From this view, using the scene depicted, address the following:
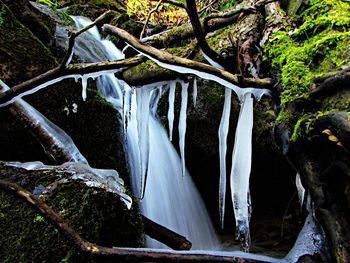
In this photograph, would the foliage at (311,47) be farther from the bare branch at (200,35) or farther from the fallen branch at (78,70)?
the fallen branch at (78,70)

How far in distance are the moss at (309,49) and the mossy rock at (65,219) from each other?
1233mm

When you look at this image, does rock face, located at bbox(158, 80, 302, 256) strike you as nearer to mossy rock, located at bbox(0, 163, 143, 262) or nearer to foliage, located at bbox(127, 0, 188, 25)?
mossy rock, located at bbox(0, 163, 143, 262)

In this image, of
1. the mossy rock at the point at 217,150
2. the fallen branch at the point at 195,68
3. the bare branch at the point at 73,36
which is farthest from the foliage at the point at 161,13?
the fallen branch at the point at 195,68

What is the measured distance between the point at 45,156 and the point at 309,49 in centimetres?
316

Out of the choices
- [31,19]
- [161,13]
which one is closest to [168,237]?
[31,19]

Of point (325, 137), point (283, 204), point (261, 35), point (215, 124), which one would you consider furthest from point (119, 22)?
point (325, 137)

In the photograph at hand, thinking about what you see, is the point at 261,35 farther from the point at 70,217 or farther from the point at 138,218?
the point at 70,217

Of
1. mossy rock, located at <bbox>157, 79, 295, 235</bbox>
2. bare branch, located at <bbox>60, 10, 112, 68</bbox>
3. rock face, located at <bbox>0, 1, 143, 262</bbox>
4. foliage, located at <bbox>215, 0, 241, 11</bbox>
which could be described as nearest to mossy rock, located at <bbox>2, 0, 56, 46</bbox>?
rock face, located at <bbox>0, 1, 143, 262</bbox>

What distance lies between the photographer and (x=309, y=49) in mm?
1949

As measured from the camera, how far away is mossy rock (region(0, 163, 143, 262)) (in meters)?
1.92

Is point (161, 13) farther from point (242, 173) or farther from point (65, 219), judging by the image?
point (65, 219)

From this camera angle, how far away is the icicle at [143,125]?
2.65 meters

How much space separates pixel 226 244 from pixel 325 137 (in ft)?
12.0

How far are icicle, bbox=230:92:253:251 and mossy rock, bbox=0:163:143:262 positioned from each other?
0.75 m
